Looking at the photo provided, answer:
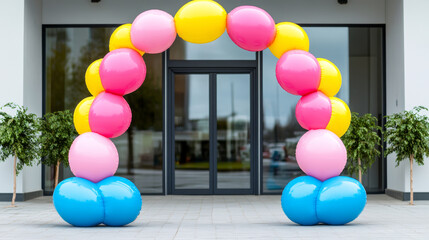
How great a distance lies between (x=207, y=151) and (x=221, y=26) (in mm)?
4941

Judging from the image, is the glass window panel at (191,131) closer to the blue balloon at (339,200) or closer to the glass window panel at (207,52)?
the glass window panel at (207,52)

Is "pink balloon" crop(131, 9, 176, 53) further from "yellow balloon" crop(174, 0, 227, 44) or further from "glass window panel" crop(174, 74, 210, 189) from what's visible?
"glass window panel" crop(174, 74, 210, 189)

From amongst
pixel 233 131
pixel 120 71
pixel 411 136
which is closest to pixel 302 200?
pixel 120 71

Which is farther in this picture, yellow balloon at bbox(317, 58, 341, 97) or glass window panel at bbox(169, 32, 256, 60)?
glass window panel at bbox(169, 32, 256, 60)

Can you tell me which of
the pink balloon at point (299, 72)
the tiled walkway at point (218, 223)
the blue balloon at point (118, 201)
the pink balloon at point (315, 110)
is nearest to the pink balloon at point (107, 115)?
the blue balloon at point (118, 201)

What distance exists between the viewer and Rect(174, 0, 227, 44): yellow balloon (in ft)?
21.1

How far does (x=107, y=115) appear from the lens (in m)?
6.48

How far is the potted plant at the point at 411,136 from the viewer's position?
8930 mm

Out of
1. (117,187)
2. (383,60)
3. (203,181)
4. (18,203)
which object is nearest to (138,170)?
(203,181)

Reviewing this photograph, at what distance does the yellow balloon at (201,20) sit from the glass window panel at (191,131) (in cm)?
455

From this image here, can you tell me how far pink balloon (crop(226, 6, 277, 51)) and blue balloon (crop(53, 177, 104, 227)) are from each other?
264 cm

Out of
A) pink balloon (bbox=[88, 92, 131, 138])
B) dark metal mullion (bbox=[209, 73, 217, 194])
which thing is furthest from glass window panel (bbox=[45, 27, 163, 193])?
pink balloon (bbox=[88, 92, 131, 138])

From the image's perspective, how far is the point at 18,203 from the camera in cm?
941

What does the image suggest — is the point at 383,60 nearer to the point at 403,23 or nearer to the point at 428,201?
the point at 403,23
